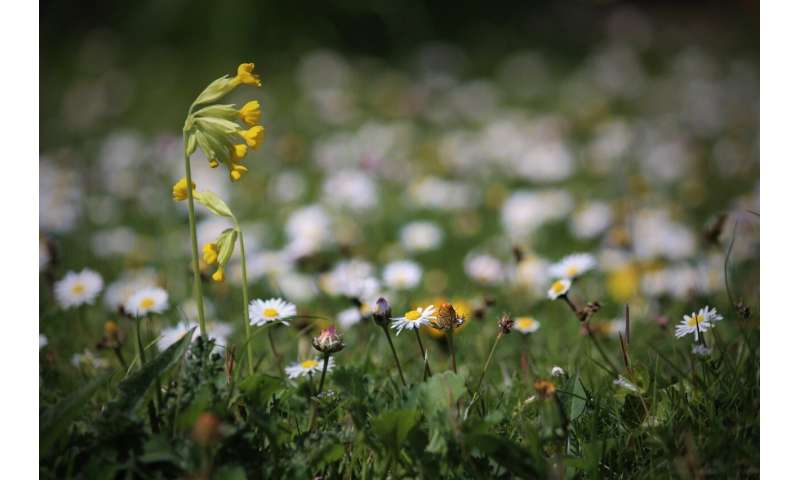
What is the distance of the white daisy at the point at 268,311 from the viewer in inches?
48.9

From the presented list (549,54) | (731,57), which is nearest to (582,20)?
(549,54)

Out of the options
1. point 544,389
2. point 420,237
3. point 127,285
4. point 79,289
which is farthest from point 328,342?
point 420,237

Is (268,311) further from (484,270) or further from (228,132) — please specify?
(484,270)

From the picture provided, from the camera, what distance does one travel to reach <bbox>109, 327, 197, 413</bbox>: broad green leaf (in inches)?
40.3

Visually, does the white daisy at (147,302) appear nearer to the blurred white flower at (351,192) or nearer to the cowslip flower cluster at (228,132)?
the cowslip flower cluster at (228,132)

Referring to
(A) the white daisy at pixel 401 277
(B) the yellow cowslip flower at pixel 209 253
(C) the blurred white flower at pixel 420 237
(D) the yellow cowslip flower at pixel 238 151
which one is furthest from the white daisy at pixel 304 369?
(C) the blurred white flower at pixel 420 237

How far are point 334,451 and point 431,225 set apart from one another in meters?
1.42

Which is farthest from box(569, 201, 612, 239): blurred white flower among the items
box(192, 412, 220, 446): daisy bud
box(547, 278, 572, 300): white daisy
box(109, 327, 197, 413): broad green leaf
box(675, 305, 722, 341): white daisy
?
box(192, 412, 220, 446): daisy bud

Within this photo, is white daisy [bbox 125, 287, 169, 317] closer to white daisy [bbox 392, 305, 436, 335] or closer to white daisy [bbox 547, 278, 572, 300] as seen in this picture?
white daisy [bbox 392, 305, 436, 335]

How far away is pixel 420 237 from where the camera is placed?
2.31 m

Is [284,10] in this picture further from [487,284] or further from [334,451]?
[334,451]

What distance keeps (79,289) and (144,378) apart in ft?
1.99

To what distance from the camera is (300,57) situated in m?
4.48

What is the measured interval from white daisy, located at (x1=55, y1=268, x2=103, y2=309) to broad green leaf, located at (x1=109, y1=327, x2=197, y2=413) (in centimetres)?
57
